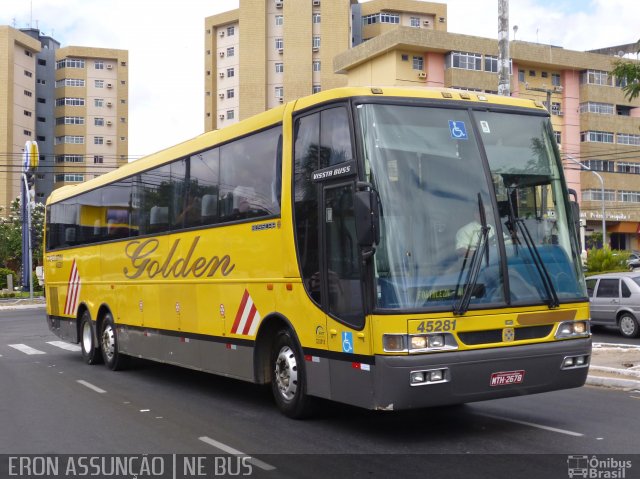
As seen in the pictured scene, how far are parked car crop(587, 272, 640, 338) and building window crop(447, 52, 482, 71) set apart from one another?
48506 mm

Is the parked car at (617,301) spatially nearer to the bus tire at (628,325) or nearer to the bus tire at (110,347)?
the bus tire at (628,325)

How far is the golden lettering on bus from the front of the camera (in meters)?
10.5

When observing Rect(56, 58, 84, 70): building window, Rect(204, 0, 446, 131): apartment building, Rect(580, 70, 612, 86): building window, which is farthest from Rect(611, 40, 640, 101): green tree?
Rect(56, 58, 84, 70): building window

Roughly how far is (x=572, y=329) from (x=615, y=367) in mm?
5643

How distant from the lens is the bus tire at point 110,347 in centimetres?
1452

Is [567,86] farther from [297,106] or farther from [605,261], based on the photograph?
[297,106]

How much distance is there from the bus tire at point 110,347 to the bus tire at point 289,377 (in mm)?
6173

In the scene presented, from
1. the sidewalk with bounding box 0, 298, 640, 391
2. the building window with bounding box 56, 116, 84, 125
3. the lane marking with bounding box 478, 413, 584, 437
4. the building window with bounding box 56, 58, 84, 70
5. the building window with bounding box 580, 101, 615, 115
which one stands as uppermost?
the building window with bounding box 56, 58, 84, 70

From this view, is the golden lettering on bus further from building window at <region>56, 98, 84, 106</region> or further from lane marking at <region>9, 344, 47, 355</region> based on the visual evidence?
building window at <region>56, 98, 84, 106</region>

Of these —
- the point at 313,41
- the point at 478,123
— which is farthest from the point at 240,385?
the point at 313,41

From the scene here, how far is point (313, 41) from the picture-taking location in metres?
83.1

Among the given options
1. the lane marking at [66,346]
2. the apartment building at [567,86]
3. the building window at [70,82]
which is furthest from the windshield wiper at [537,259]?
the building window at [70,82]

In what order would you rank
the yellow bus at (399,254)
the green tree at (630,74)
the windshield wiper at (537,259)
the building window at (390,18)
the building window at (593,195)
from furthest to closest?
the building window at (390,18) → the building window at (593,195) → the green tree at (630,74) → the windshield wiper at (537,259) → the yellow bus at (399,254)

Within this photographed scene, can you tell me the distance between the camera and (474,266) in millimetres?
7434
